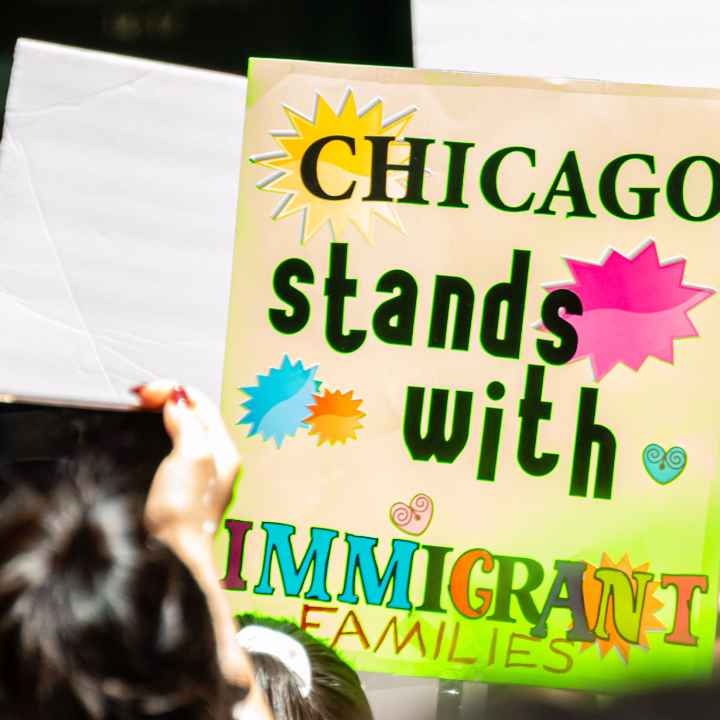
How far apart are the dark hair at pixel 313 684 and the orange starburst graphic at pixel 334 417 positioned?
0.78ft

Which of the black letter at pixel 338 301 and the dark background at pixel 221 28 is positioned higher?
the dark background at pixel 221 28

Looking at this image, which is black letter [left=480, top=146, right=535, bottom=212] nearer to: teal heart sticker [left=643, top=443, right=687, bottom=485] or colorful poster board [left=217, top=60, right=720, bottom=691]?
colorful poster board [left=217, top=60, right=720, bottom=691]

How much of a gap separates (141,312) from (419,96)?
1.48 ft

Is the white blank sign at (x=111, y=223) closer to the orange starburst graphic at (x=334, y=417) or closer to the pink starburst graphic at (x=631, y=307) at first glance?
the orange starburst graphic at (x=334, y=417)

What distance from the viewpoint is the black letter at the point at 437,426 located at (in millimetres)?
1498

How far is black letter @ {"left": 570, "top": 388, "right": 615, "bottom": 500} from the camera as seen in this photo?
148cm

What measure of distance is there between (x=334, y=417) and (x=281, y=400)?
0.07 meters

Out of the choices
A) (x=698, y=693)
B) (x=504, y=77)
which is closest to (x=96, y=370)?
(x=504, y=77)

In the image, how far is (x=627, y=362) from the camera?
58.1 inches

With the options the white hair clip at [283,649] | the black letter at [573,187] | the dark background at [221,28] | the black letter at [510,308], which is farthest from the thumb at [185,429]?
the dark background at [221,28]

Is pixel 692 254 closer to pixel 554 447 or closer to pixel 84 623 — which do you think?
pixel 554 447

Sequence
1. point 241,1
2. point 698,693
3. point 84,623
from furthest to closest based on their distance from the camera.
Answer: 1. point 241,1
2. point 84,623
3. point 698,693

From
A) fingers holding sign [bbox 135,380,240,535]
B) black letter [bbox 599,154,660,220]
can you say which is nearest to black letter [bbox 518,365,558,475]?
black letter [bbox 599,154,660,220]

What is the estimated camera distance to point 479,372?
1494 millimetres
